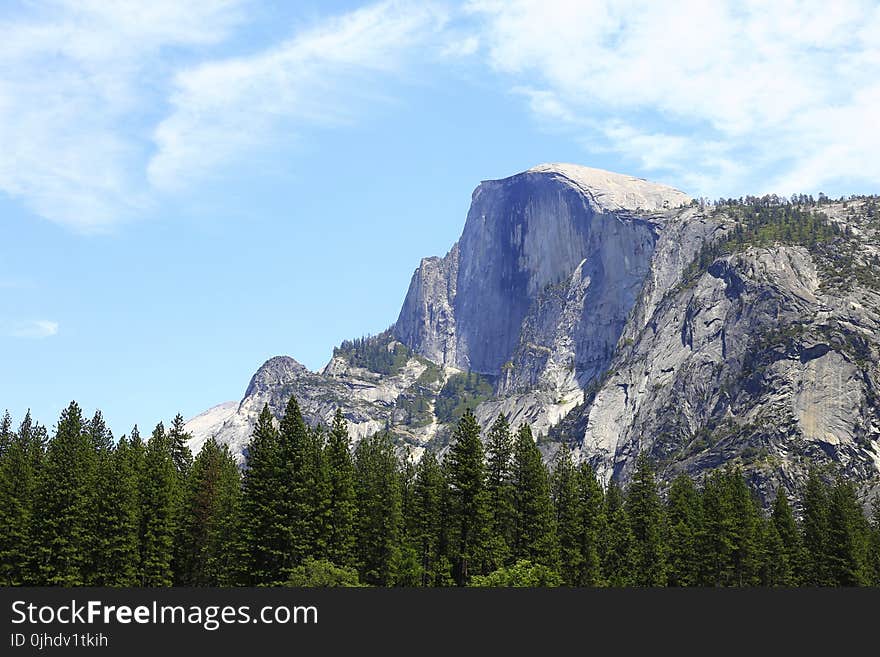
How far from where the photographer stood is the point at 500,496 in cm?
8925

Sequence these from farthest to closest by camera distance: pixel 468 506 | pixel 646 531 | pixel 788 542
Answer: pixel 788 542 < pixel 646 531 < pixel 468 506

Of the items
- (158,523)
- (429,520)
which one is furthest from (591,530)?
(158,523)

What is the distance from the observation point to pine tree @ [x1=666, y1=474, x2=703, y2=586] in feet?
328

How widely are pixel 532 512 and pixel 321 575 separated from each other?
30.2 meters

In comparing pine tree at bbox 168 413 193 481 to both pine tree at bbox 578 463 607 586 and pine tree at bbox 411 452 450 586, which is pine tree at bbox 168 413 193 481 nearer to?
pine tree at bbox 411 452 450 586

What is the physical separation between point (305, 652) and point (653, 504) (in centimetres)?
7879

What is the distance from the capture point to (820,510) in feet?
354

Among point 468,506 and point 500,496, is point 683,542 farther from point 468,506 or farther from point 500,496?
point 468,506

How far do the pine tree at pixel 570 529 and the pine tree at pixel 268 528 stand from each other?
29461 mm

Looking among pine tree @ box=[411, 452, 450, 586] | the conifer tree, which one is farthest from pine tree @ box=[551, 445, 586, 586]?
the conifer tree

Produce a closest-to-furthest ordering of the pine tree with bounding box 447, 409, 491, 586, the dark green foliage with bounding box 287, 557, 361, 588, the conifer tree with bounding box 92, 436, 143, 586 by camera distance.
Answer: the dark green foliage with bounding box 287, 557, 361, 588
the conifer tree with bounding box 92, 436, 143, 586
the pine tree with bounding box 447, 409, 491, 586

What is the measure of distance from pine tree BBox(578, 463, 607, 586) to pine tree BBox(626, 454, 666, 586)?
13.3 ft

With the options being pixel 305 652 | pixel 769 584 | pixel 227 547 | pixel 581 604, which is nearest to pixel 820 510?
pixel 769 584

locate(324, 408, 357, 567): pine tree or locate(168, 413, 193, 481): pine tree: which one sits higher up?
locate(168, 413, 193, 481): pine tree
